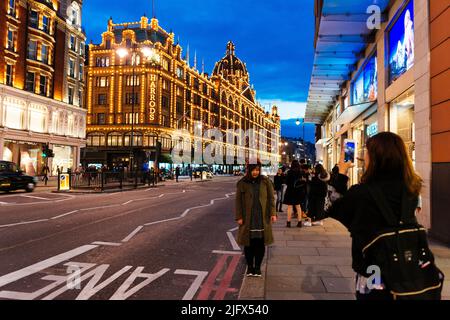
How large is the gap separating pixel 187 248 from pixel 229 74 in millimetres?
109577

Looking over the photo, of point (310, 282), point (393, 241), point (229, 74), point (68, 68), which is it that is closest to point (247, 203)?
point (310, 282)

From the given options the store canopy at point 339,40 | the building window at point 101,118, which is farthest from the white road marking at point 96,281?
the building window at point 101,118

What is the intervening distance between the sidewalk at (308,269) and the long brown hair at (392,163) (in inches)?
95.9

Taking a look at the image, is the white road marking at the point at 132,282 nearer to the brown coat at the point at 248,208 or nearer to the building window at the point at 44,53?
the brown coat at the point at 248,208

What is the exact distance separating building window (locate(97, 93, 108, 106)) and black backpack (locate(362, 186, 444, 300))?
57559 millimetres

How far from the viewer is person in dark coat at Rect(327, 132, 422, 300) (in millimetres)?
2270

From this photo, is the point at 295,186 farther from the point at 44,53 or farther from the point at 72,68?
the point at 72,68

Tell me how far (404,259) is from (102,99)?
58.3m

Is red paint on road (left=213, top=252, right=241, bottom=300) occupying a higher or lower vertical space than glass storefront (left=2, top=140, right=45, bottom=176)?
lower

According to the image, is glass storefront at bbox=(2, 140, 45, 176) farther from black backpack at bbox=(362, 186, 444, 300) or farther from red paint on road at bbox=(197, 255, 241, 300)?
black backpack at bbox=(362, 186, 444, 300)

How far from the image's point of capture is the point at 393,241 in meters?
2.15

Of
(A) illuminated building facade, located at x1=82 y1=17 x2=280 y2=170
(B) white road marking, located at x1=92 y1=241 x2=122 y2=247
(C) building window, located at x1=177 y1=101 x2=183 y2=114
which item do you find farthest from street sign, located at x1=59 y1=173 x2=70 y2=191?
(C) building window, located at x1=177 y1=101 x2=183 y2=114

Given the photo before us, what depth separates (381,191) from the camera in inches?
89.8
